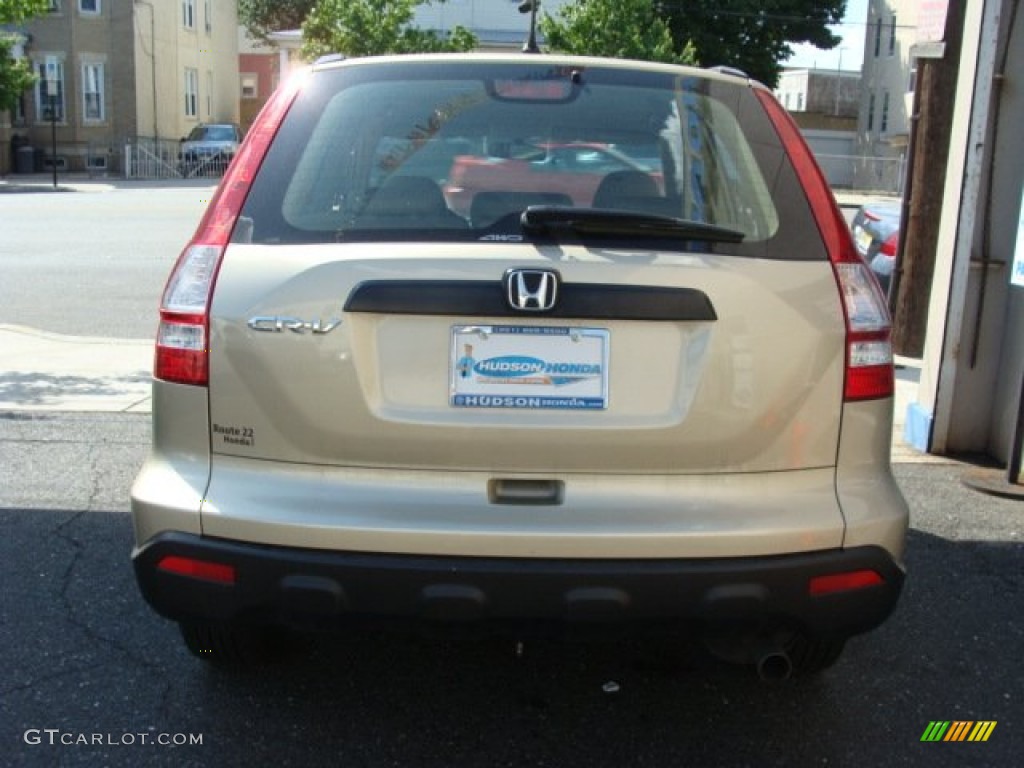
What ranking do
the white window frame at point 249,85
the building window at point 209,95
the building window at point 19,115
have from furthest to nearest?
the white window frame at point 249,85
the building window at point 209,95
the building window at point 19,115

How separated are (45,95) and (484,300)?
137ft

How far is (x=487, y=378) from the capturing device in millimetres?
2598

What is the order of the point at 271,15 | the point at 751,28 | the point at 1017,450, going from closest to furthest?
1. the point at 1017,450
2. the point at 751,28
3. the point at 271,15

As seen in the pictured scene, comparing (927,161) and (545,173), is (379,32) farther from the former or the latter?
(545,173)

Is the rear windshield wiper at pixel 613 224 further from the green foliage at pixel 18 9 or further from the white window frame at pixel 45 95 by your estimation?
the white window frame at pixel 45 95

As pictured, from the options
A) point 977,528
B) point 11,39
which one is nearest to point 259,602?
point 977,528

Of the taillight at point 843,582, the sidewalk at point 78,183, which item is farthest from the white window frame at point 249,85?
the taillight at point 843,582

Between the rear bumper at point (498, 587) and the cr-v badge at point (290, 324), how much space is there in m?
0.52

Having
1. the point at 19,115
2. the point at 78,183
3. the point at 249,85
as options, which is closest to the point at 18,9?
the point at 78,183

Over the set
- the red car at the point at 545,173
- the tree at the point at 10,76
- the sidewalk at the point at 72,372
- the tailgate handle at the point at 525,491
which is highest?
the tree at the point at 10,76

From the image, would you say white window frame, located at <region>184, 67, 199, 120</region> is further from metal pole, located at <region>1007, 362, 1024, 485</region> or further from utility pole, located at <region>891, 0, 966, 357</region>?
metal pole, located at <region>1007, 362, 1024, 485</region>

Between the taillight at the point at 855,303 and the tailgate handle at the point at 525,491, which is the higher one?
the taillight at the point at 855,303

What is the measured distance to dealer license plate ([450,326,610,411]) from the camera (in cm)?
259

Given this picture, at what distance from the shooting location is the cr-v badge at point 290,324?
2.59 meters
